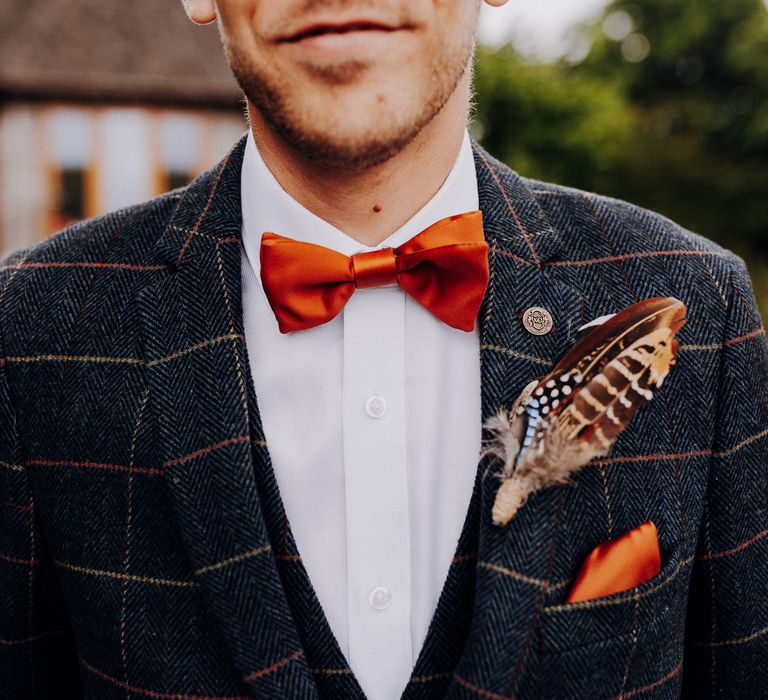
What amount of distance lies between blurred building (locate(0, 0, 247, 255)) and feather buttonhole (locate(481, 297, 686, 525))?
15437 millimetres

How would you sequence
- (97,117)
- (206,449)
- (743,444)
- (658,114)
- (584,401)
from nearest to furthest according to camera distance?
(584,401)
(206,449)
(743,444)
(97,117)
(658,114)

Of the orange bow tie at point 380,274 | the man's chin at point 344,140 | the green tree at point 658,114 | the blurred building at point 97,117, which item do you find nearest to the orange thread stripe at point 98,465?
the orange bow tie at point 380,274

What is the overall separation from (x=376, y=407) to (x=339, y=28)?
658mm

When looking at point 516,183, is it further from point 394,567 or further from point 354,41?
point 394,567

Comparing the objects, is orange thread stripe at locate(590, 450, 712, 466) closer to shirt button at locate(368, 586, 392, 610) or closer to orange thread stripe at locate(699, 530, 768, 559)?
orange thread stripe at locate(699, 530, 768, 559)

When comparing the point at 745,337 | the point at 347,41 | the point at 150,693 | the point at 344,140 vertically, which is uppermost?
the point at 347,41

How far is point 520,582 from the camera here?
138 centimetres

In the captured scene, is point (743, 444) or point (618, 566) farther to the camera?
point (743, 444)

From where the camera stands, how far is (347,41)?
1.44m

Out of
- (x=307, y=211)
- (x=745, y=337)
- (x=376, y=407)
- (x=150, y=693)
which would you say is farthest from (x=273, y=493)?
(x=745, y=337)

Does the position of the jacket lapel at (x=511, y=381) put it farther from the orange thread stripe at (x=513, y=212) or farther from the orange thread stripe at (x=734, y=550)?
the orange thread stripe at (x=734, y=550)

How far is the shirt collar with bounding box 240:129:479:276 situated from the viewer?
65.2 inches

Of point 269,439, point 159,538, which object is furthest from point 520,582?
point 159,538

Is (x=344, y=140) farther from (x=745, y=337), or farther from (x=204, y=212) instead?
(x=745, y=337)
